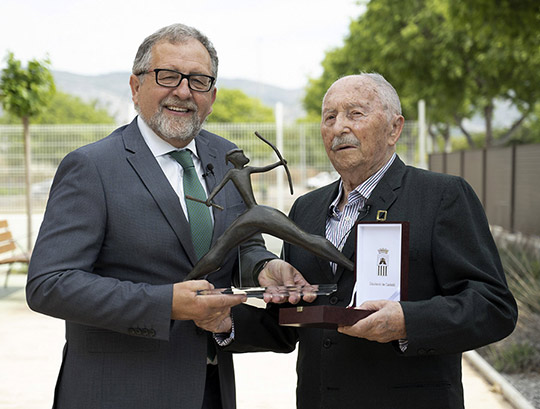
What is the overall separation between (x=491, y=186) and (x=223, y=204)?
14.9 metres

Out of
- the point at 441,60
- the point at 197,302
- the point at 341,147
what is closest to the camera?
the point at 197,302

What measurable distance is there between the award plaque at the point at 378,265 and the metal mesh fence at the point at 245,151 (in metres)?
14.5

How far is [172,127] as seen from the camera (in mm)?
2869

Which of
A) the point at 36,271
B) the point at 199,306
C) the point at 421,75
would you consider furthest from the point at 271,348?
the point at 421,75

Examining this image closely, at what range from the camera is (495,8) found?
10.7m

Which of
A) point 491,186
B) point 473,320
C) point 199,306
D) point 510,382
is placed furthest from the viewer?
point 491,186

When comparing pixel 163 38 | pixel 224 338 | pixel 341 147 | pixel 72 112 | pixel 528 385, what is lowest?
pixel 528 385

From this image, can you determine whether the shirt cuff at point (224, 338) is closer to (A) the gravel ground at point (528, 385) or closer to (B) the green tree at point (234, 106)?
(A) the gravel ground at point (528, 385)

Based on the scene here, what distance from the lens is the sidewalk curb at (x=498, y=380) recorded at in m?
5.74

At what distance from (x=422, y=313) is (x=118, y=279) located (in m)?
1.13

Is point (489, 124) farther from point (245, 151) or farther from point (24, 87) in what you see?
point (24, 87)

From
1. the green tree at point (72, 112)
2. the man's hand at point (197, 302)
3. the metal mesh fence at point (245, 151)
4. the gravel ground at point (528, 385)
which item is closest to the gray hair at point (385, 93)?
the man's hand at point (197, 302)

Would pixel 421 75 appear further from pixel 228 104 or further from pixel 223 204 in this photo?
pixel 228 104

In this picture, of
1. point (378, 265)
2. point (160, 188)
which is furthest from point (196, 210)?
point (378, 265)
